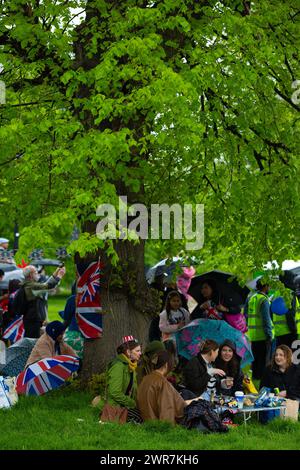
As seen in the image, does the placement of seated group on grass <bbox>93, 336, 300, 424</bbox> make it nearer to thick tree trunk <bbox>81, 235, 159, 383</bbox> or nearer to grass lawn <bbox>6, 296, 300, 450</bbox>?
grass lawn <bbox>6, 296, 300, 450</bbox>

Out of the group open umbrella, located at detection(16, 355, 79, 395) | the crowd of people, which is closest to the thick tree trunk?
open umbrella, located at detection(16, 355, 79, 395)

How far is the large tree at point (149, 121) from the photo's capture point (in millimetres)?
12828

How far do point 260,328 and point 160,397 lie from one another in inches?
218

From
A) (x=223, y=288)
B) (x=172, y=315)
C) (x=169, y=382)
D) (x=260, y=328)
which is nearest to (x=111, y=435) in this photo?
(x=169, y=382)

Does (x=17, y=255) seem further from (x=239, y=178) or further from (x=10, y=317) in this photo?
(x=10, y=317)

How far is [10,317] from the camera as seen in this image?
18.9 metres

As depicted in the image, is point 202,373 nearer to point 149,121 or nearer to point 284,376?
point 284,376

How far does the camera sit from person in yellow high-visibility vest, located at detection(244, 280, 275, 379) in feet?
56.8

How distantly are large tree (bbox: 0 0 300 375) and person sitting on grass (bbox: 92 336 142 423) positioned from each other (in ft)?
3.94

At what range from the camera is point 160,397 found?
12258 mm

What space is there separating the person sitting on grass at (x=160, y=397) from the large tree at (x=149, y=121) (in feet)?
5.10

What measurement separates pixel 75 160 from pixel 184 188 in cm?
252
